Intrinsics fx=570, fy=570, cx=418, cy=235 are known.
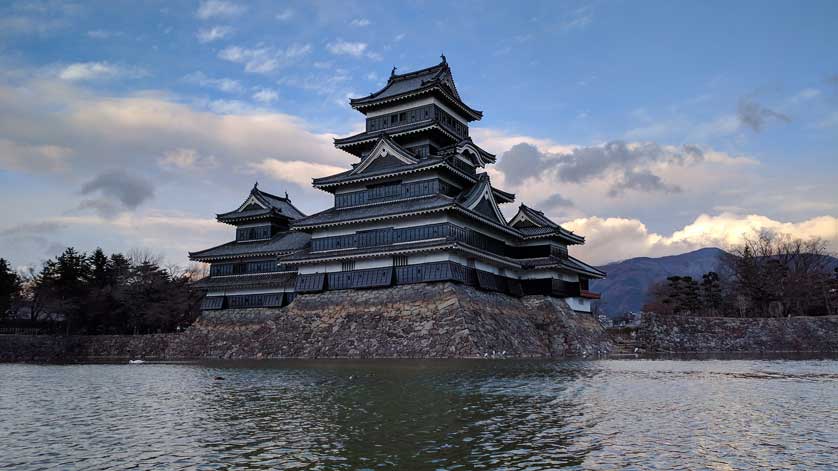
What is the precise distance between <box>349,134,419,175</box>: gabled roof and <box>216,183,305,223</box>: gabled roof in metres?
13.0

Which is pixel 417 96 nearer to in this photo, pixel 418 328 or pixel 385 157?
pixel 385 157

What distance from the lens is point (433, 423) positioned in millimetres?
12680

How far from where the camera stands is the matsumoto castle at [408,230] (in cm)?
3984

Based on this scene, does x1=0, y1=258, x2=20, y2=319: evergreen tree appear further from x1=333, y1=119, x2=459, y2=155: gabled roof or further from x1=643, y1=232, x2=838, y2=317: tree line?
x1=643, y1=232, x2=838, y2=317: tree line

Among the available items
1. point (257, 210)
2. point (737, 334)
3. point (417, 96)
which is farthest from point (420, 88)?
point (737, 334)

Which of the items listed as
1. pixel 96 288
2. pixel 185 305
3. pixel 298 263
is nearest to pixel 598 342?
pixel 298 263

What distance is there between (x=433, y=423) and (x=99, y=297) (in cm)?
5647

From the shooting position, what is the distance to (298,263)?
44.8 m

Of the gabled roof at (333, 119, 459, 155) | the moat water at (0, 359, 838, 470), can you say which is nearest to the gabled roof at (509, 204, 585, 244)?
the gabled roof at (333, 119, 459, 155)

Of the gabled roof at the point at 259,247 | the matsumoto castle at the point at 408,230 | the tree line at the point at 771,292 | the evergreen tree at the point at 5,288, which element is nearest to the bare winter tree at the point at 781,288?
the tree line at the point at 771,292

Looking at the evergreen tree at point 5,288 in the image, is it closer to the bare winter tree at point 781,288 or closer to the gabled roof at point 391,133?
the gabled roof at point 391,133

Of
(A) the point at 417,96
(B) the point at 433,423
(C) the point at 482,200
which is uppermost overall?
(A) the point at 417,96

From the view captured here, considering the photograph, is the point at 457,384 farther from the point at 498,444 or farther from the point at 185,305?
the point at 185,305

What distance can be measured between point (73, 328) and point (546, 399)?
5893cm
